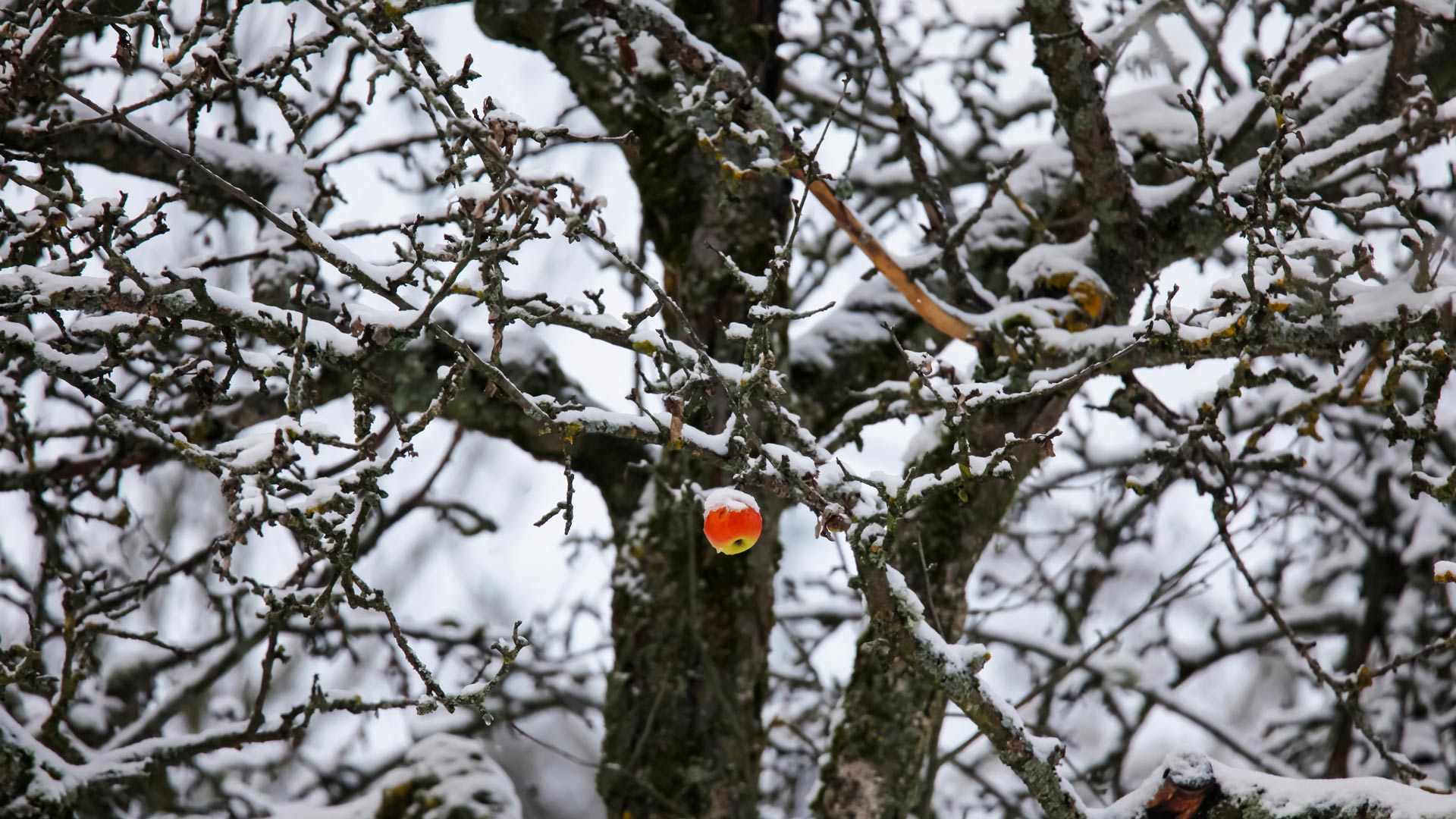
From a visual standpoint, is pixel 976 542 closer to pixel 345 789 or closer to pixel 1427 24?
pixel 1427 24

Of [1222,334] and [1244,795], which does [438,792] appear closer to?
[1244,795]

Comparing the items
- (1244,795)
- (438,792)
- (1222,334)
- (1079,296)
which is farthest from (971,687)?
(438,792)

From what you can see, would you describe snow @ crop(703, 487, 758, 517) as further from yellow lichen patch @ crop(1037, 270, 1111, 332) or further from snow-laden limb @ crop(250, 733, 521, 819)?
snow-laden limb @ crop(250, 733, 521, 819)

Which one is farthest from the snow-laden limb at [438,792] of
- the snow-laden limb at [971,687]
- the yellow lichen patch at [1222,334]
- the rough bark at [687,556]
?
the yellow lichen patch at [1222,334]

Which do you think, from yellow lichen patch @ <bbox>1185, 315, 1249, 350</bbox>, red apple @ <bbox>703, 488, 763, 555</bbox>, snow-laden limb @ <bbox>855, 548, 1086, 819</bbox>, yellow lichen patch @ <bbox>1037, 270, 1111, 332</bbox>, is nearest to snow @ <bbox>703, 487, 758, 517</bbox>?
red apple @ <bbox>703, 488, 763, 555</bbox>

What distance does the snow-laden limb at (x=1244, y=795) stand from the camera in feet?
7.06

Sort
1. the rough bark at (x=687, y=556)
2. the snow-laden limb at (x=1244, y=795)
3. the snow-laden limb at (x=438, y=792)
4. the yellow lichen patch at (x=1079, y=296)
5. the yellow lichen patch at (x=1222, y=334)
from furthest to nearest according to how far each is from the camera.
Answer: the rough bark at (x=687, y=556)
the snow-laden limb at (x=438, y=792)
the yellow lichen patch at (x=1079, y=296)
the yellow lichen patch at (x=1222, y=334)
the snow-laden limb at (x=1244, y=795)

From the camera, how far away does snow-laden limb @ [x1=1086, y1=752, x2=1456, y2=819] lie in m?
2.15

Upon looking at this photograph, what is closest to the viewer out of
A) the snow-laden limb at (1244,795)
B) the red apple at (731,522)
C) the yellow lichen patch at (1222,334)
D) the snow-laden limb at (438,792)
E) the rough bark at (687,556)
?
the red apple at (731,522)

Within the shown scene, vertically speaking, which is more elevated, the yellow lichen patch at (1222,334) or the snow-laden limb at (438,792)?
the yellow lichen patch at (1222,334)

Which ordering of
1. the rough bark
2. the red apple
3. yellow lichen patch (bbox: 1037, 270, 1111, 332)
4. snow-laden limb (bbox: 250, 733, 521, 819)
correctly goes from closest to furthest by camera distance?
the red apple, yellow lichen patch (bbox: 1037, 270, 1111, 332), snow-laden limb (bbox: 250, 733, 521, 819), the rough bark

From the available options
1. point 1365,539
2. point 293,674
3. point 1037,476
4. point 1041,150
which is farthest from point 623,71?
point 293,674

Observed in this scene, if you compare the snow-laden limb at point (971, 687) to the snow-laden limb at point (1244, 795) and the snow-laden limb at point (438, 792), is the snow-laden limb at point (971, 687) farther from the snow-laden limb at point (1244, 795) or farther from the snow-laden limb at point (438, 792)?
the snow-laden limb at point (438, 792)

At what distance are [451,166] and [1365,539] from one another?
15.8 feet
